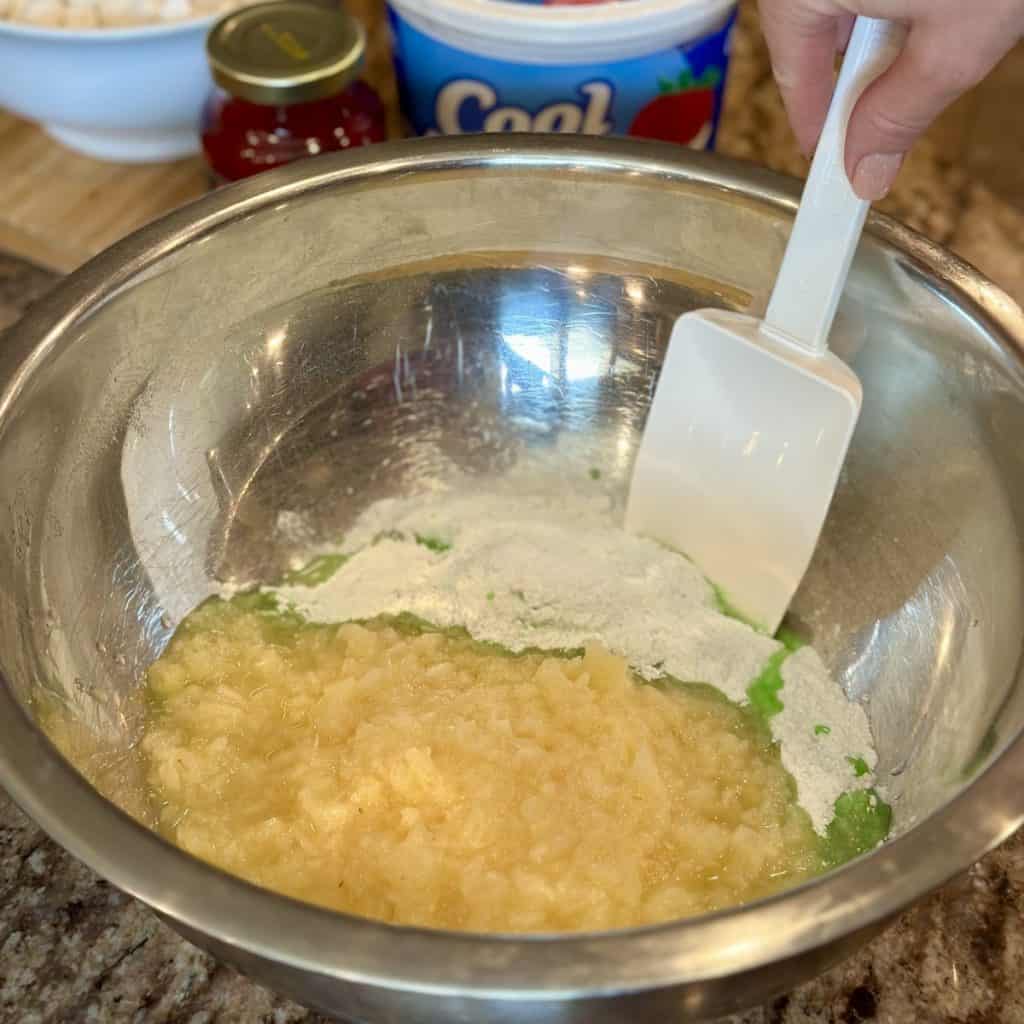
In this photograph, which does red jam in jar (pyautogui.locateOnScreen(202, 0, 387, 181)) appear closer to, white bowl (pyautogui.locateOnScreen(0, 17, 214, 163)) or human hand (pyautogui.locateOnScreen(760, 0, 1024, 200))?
white bowl (pyautogui.locateOnScreen(0, 17, 214, 163))

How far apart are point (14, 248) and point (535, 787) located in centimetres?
78

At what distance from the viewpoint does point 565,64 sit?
928 millimetres

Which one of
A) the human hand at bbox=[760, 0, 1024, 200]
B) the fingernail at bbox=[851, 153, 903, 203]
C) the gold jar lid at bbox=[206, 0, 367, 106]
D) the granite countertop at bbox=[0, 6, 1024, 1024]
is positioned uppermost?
the human hand at bbox=[760, 0, 1024, 200]

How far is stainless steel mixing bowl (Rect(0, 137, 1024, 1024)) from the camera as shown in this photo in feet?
2.29

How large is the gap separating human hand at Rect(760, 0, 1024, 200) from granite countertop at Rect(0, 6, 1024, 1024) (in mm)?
446

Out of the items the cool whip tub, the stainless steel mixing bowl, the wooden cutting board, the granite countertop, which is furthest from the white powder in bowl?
the wooden cutting board

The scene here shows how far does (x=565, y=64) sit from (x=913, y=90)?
38cm

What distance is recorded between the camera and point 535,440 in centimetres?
96

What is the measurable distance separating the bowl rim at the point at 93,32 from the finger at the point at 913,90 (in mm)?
629

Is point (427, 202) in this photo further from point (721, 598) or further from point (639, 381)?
point (721, 598)

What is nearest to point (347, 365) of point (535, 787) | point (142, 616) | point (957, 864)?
point (142, 616)

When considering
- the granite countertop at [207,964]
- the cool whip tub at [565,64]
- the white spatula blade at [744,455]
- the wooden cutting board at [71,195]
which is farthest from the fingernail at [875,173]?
the wooden cutting board at [71,195]

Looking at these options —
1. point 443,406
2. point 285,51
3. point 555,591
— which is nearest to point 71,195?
point 285,51

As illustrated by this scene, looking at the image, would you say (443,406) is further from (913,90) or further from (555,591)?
(913,90)
